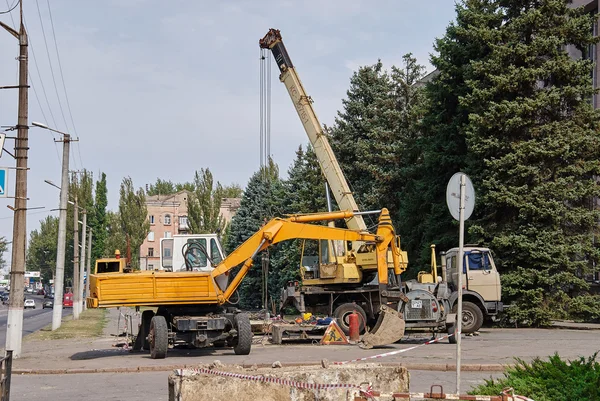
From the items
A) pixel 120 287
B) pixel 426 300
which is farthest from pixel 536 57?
pixel 120 287

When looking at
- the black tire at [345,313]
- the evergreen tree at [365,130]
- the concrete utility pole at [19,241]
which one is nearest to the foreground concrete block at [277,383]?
the concrete utility pole at [19,241]

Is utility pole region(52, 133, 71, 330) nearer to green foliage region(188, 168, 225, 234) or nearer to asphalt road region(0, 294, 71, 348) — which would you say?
asphalt road region(0, 294, 71, 348)

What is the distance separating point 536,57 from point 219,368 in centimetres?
2441

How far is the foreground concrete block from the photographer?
30.4ft

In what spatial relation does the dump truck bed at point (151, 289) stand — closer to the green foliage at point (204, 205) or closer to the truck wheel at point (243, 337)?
the truck wheel at point (243, 337)

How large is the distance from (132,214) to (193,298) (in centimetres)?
7514

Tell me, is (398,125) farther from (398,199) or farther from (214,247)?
(214,247)

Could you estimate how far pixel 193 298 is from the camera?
18953mm

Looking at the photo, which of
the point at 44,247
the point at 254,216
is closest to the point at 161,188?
the point at 44,247

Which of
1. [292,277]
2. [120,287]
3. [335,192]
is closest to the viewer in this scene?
[120,287]

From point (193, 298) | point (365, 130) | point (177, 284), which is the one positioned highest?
point (365, 130)

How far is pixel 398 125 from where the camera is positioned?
143 feet

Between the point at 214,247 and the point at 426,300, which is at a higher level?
the point at 214,247

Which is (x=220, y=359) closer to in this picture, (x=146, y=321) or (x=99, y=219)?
(x=146, y=321)
